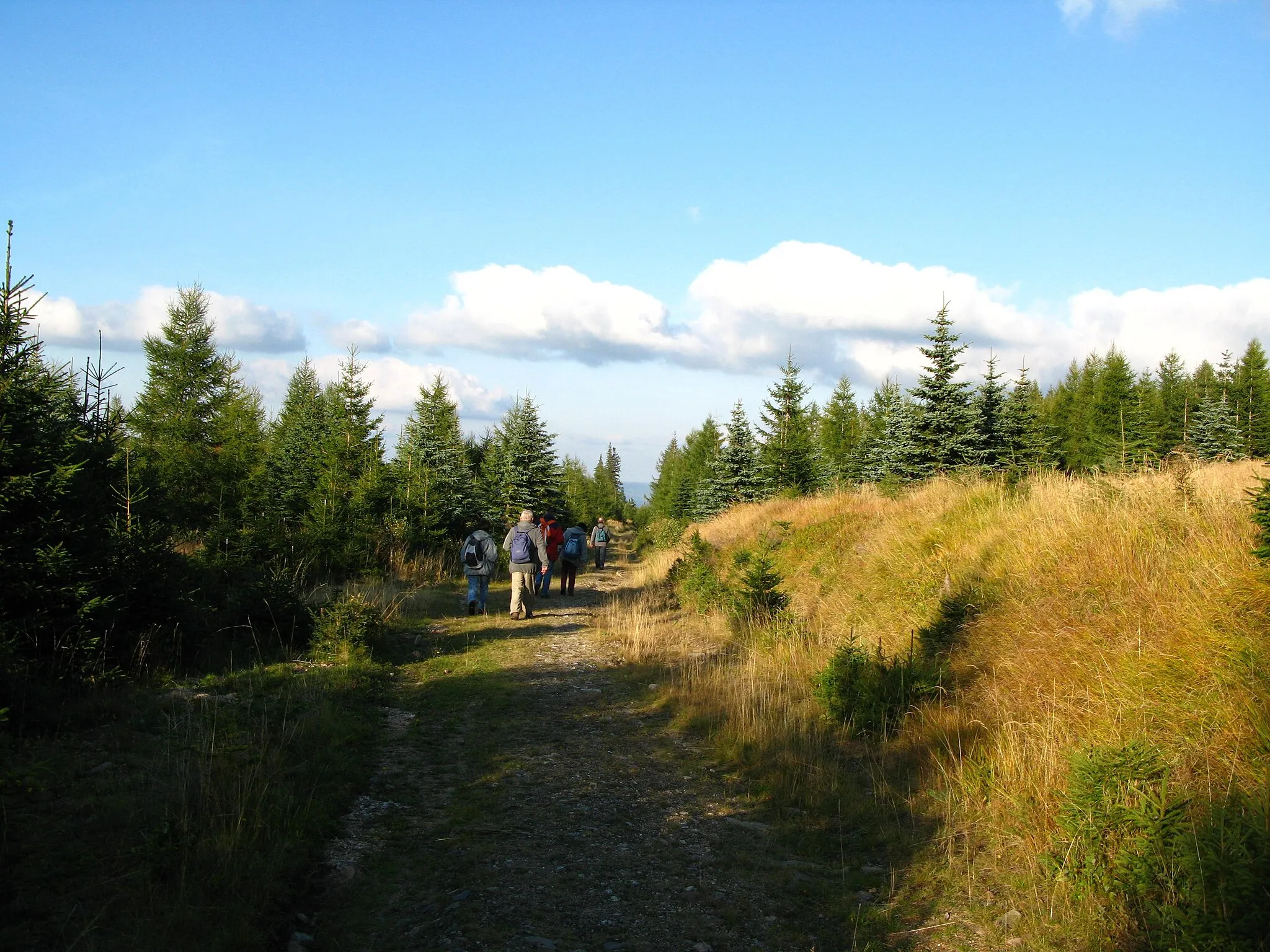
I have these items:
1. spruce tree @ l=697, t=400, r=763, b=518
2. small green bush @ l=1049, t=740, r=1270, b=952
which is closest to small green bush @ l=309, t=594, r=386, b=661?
small green bush @ l=1049, t=740, r=1270, b=952

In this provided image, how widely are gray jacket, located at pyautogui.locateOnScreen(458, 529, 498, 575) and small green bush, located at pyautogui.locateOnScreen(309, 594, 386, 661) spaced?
133 inches

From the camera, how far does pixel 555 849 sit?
5.00 meters

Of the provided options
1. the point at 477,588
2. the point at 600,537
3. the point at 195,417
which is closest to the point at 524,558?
the point at 477,588

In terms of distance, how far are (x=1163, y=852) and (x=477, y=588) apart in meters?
12.1

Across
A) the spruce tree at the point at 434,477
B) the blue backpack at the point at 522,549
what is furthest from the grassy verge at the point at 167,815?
the spruce tree at the point at 434,477

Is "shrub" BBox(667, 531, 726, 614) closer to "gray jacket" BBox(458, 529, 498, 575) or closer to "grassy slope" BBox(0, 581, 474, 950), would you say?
"gray jacket" BBox(458, 529, 498, 575)

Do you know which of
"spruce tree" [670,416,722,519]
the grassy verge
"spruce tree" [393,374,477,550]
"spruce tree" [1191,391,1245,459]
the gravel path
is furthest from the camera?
"spruce tree" [670,416,722,519]

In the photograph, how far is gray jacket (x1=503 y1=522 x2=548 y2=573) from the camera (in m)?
14.0

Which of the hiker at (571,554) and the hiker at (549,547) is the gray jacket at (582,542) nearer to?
the hiker at (571,554)

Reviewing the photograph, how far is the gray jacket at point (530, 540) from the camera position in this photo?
45.9ft

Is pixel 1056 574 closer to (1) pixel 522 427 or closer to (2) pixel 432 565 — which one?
(2) pixel 432 565

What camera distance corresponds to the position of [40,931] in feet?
11.1

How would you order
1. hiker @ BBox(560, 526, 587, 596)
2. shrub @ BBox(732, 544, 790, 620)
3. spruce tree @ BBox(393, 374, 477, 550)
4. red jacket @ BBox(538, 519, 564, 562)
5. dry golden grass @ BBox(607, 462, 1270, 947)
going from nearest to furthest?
dry golden grass @ BBox(607, 462, 1270, 947)
shrub @ BBox(732, 544, 790, 620)
red jacket @ BBox(538, 519, 564, 562)
hiker @ BBox(560, 526, 587, 596)
spruce tree @ BBox(393, 374, 477, 550)

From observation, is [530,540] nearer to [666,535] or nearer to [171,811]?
[171,811]
